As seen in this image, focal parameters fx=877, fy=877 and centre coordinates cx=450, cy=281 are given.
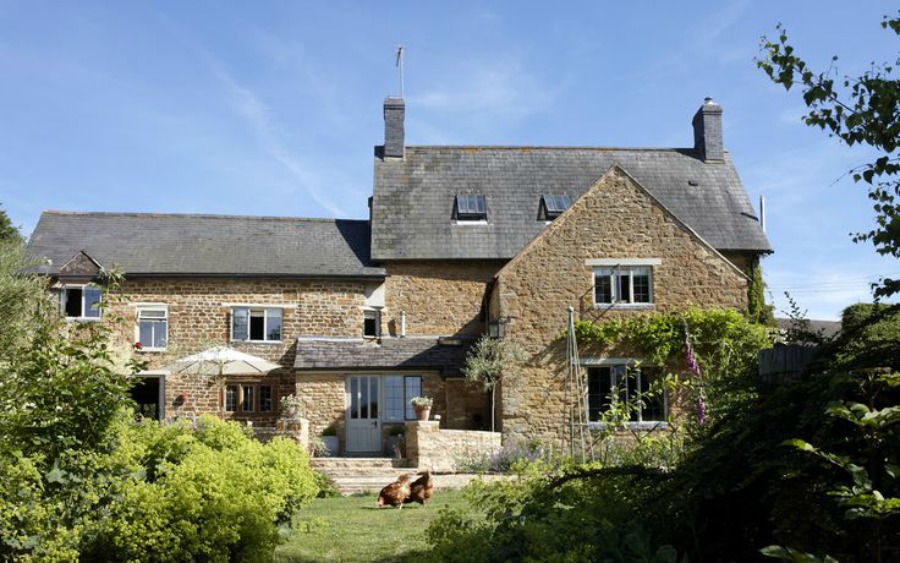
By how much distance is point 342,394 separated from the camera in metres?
26.2

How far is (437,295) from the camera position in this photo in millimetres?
29250

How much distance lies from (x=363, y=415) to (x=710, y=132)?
1727 cm

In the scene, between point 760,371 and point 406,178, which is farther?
point 406,178

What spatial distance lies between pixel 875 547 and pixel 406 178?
27749 millimetres

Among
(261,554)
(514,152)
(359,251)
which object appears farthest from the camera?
(514,152)

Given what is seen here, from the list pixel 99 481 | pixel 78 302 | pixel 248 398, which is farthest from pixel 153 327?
pixel 99 481

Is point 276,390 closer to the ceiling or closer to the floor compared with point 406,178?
closer to the floor

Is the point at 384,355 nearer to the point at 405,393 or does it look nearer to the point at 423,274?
the point at 405,393

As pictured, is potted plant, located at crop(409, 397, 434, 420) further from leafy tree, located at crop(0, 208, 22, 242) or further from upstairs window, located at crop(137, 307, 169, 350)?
leafy tree, located at crop(0, 208, 22, 242)

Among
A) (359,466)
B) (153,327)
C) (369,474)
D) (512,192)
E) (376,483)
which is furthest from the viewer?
(512,192)

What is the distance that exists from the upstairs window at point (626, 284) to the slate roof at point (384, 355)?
4.94m

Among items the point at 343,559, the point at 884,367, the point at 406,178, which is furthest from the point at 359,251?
the point at 884,367

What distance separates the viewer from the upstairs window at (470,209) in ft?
99.2

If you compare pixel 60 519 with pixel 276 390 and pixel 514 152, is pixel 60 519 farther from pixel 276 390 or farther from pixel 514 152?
pixel 514 152
